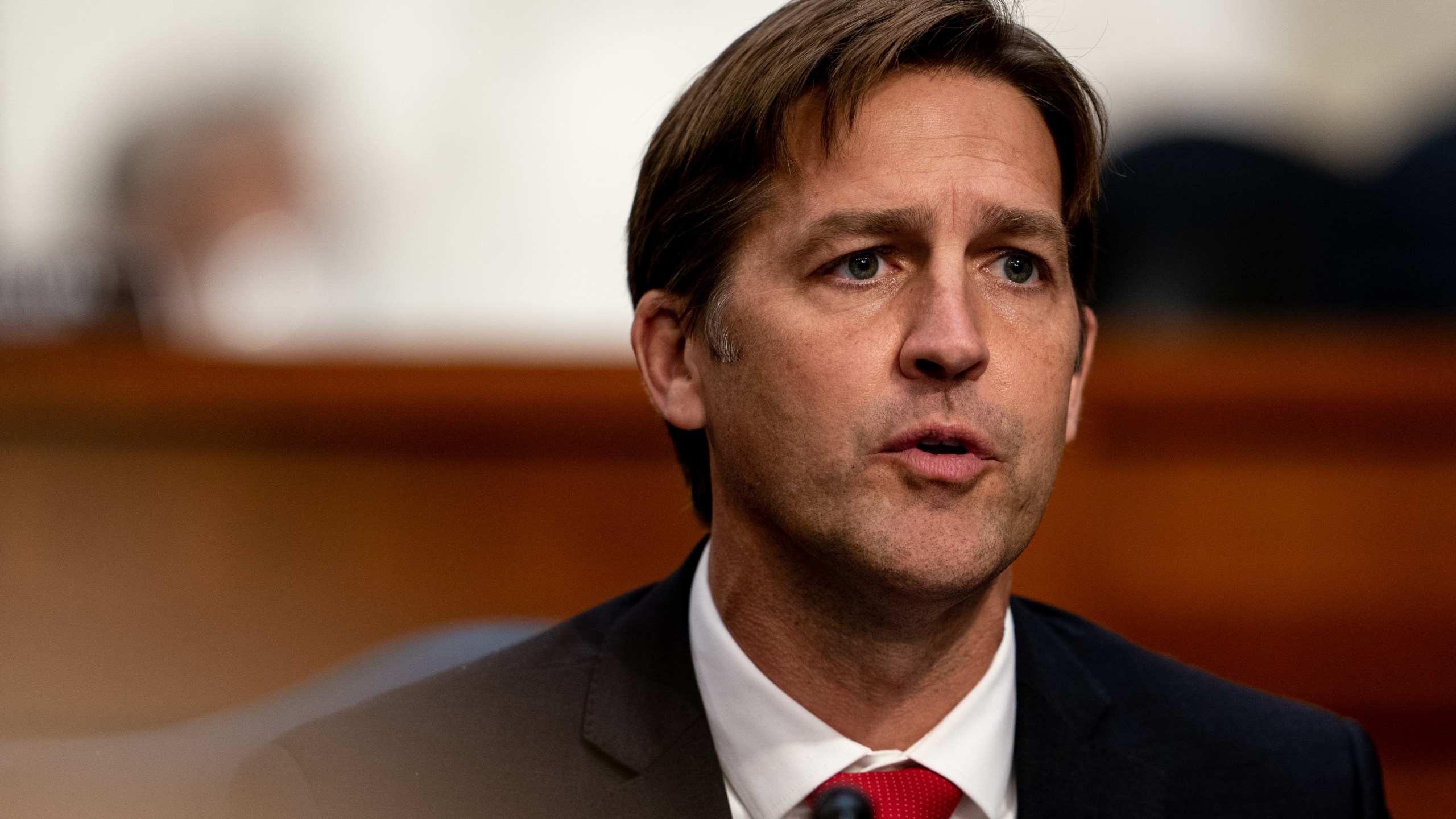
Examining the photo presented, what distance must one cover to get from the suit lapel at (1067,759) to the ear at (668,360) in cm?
39

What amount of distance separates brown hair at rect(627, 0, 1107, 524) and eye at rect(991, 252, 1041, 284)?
0.36 feet

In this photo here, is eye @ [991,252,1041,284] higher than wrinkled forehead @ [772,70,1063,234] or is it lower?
lower

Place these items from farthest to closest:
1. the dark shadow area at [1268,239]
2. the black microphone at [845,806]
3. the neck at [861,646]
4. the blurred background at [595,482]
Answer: the dark shadow area at [1268,239] → the blurred background at [595,482] → the neck at [861,646] → the black microphone at [845,806]

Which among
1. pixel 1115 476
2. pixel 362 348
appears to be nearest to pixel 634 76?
pixel 362 348

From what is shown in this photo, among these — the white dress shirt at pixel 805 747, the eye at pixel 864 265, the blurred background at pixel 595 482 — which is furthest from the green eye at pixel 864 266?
the blurred background at pixel 595 482

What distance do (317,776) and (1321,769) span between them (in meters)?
0.92

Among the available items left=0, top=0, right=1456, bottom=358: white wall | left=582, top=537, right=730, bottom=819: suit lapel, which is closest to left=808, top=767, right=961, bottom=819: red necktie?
left=582, top=537, right=730, bottom=819: suit lapel

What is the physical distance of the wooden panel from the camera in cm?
202

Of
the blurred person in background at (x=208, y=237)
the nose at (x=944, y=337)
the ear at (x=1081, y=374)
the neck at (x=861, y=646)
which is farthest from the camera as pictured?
the blurred person in background at (x=208, y=237)

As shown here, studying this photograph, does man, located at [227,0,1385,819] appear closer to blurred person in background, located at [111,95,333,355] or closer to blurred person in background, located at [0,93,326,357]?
blurred person in background, located at [0,93,326,357]

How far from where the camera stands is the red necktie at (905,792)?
3.93ft

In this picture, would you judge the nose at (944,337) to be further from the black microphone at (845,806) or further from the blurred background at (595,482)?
the blurred background at (595,482)

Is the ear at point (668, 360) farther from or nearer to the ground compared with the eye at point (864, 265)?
nearer to the ground

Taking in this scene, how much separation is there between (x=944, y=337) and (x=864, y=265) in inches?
4.4
